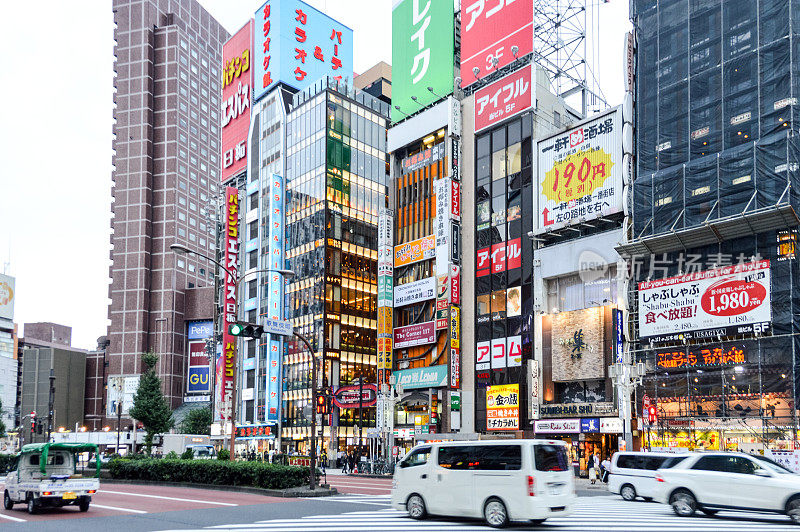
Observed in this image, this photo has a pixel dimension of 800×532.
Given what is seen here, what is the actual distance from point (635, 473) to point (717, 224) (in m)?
18.7

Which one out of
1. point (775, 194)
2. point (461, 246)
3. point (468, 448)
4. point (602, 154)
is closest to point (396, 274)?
point (461, 246)

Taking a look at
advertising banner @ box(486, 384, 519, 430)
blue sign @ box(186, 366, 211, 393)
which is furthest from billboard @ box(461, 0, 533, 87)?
blue sign @ box(186, 366, 211, 393)

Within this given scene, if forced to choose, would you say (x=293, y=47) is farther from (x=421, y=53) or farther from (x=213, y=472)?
(x=213, y=472)

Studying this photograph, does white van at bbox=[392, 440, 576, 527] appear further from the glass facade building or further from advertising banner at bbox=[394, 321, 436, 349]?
the glass facade building

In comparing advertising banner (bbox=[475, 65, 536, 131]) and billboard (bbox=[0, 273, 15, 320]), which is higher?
advertising banner (bbox=[475, 65, 536, 131])

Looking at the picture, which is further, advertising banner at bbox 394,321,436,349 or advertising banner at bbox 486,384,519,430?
advertising banner at bbox 394,321,436,349

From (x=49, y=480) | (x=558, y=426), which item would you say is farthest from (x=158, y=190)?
(x=49, y=480)

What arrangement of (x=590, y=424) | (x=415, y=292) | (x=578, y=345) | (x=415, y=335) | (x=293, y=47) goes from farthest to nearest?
1. (x=293, y=47)
2. (x=415, y=292)
3. (x=415, y=335)
4. (x=578, y=345)
5. (x=590, y=424)

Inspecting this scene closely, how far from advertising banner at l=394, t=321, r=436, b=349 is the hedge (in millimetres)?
29700

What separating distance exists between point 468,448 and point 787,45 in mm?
33080

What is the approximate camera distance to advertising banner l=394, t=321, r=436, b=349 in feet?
207

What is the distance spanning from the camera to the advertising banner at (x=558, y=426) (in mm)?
50013

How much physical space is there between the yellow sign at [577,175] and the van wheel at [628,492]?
2728cm

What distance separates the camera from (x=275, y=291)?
88812mm
